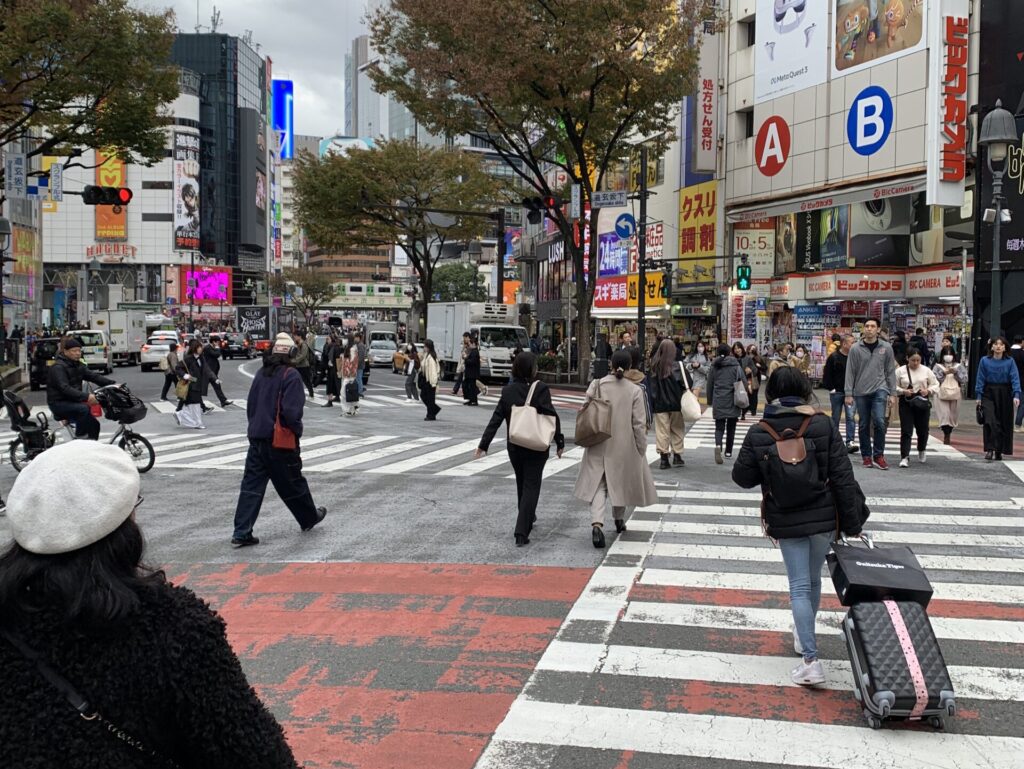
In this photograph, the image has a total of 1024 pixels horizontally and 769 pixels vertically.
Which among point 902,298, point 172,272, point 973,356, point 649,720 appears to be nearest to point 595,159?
point 902,298

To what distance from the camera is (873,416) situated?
13.3 meters

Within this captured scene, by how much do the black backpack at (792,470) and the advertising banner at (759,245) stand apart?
103 feet

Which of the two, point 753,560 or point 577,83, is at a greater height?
point 577,83

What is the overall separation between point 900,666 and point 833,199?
2957 cm

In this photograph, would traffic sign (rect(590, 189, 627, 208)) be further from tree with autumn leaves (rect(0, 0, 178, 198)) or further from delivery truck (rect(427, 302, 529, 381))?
tree with autumn leaves (rect(0, 0, 178, 198))

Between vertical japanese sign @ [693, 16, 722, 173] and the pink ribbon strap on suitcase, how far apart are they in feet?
113

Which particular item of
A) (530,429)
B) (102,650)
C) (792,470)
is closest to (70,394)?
(530,429)

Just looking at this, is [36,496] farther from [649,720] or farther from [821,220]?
[821,220]

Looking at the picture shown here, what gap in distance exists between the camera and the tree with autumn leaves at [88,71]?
76.3 feet

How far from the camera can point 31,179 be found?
32406 millimetres

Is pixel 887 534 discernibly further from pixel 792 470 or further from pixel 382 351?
pixel 382 351

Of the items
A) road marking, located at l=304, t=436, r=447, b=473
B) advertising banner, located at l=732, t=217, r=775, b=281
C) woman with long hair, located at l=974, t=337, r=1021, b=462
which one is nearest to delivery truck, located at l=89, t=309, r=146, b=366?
advertising banner, located at l=732, t=217, r=775, b=281

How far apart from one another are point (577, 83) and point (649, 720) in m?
25.0

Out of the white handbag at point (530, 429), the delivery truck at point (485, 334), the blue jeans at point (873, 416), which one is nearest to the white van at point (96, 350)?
the delivery truck at point (485, 334)
